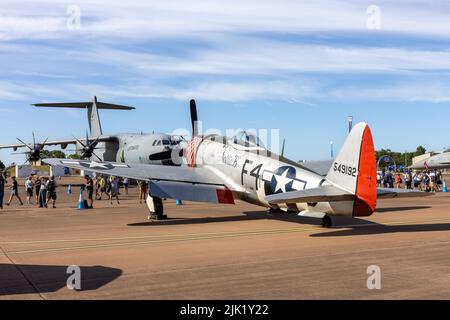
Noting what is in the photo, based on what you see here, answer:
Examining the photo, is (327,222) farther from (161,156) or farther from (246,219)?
(161,156)

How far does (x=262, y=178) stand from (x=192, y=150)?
5.29 meters

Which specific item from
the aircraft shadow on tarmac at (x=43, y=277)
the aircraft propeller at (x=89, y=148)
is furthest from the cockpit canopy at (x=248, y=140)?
the aircraft propeller at (x=89, y=148)

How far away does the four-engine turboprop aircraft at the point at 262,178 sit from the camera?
12.5 meters

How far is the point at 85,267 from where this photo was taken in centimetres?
909

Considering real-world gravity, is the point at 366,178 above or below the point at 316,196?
above

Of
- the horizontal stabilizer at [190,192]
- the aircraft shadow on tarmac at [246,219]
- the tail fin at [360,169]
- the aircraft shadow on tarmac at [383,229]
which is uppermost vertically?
the tail fin at [360,169]

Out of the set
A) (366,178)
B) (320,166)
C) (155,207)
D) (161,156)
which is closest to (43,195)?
(155,207)

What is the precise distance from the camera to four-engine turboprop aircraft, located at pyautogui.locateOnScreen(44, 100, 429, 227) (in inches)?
492

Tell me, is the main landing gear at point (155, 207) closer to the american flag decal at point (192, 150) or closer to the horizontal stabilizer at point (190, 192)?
the horizontal stabilizer at point (190, 192)

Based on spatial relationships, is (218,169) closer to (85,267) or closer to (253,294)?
(85,267)

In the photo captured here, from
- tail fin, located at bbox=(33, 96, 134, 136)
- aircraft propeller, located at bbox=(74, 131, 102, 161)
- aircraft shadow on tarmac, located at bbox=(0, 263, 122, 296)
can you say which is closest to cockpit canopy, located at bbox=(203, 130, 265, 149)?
aircraft shadow on tarmac, located at bbox=(0, 263, 122, 296)

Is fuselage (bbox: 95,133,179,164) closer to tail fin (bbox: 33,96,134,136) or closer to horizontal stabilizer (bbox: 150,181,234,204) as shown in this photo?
tail fin (bbox: 33,96,134,136)

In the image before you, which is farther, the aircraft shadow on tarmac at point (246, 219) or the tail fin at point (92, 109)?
the tail fin at point (92, 109)

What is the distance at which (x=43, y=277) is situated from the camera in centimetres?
821
